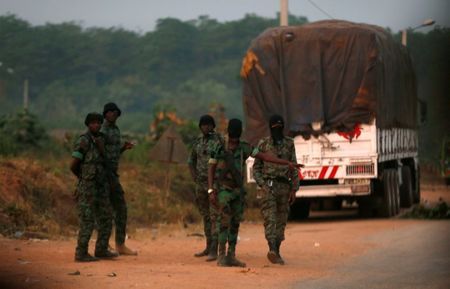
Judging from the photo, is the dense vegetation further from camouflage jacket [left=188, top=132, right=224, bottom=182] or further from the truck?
camouflage jacket [left=188, top=132, right=224, bottom=182]

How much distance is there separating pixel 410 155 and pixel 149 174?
6.19 metres

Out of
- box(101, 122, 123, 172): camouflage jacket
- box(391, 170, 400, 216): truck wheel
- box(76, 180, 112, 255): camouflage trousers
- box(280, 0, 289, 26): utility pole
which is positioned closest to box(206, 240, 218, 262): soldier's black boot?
box(76, 180, 112, 255): camouflage trousers

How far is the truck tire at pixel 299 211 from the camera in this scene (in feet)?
68.8

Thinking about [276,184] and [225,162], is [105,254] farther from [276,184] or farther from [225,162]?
[276,184]

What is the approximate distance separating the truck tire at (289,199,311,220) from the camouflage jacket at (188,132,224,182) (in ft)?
29.8

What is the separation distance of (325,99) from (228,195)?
835cm

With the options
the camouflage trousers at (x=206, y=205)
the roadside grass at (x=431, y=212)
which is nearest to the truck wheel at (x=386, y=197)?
the roadside grass at (x=431, y=212)

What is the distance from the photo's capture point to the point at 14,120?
105 ft

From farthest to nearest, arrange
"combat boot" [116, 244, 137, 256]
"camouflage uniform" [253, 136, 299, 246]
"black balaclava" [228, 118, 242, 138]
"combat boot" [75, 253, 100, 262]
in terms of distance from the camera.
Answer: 1. "combat boot" [116, 244, 137, 256]
2. "camouflage uniform" [253, 136, 299, 246]
3. "combat boot" [75, 253, 100, 262]
4. "black balaclava" [228, 118, 242, 138]

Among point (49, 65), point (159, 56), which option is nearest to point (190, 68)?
point (159, 56)

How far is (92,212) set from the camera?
440 inches

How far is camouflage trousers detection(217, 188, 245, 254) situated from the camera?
424 inches

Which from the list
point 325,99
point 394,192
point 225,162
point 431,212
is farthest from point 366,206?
point 225,162

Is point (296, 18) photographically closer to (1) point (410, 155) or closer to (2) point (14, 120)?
(2) point (14, 120)
